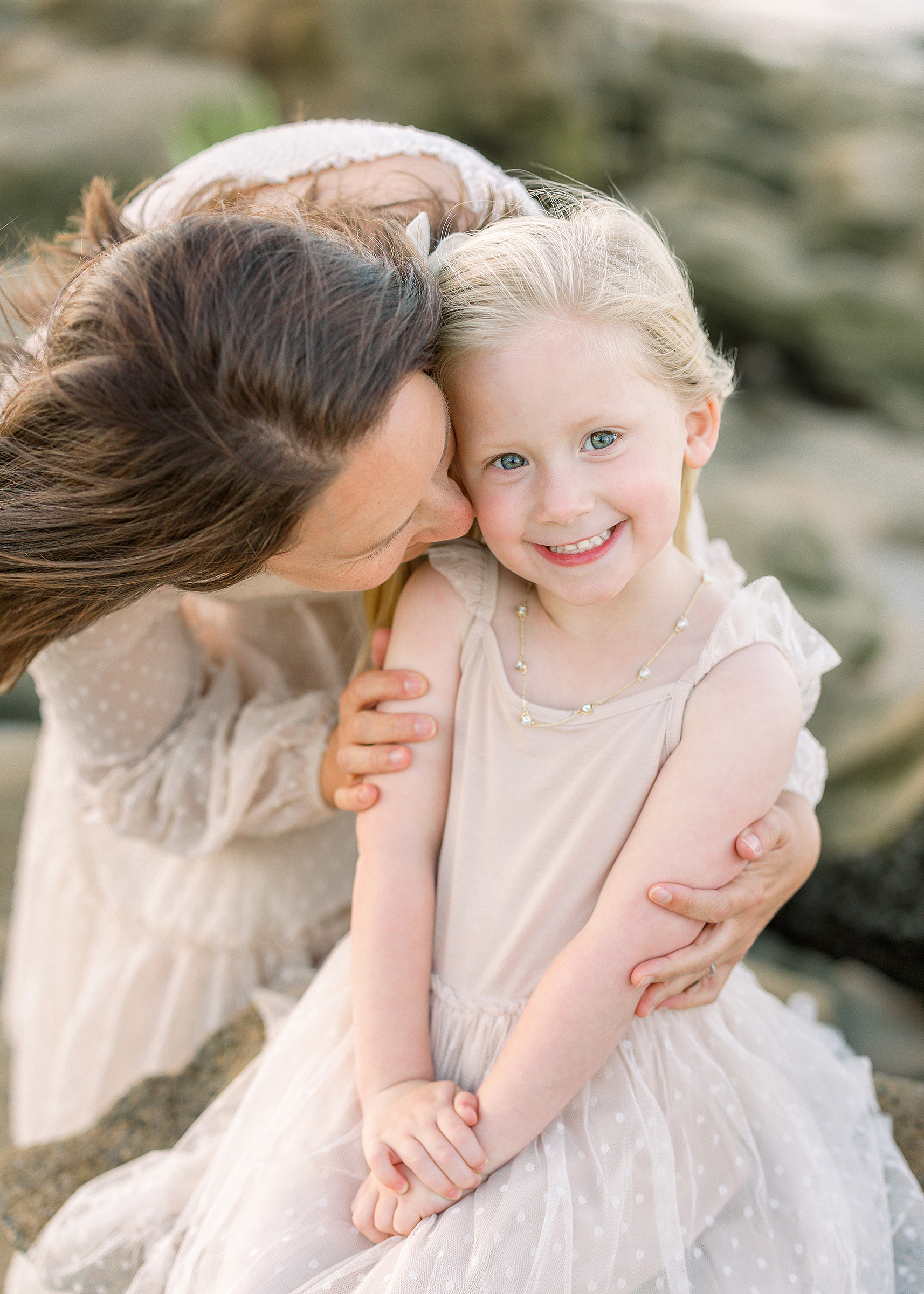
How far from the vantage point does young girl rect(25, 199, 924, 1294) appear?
1136 mm

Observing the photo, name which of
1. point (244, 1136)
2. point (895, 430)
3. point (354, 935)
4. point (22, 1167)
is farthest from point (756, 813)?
point (895, 430)

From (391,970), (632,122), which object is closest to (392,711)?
(391,970)

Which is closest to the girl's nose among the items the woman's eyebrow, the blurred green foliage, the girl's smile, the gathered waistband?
the girl's smile

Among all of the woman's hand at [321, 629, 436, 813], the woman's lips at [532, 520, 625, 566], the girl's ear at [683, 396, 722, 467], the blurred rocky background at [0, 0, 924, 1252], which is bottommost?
the blurred rocky background at [0, 0, 924, 1252]

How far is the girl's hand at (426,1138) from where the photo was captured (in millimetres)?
1127

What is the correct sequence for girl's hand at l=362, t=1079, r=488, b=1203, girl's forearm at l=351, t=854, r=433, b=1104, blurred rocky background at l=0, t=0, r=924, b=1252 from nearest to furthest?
girl's hand at l=362, t=1079, r=488, b=1203 → girl's forearm at l=351, t=854, r=433, b=1104 → blurred rocky background at l=0, t=0, r=924, b=1252

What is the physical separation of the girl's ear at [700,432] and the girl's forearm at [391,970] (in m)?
0.59

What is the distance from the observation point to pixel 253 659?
179 cm

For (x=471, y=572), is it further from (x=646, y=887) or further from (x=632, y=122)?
(x=632, y=122)

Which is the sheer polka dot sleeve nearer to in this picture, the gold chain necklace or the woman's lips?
the gold chain necklace

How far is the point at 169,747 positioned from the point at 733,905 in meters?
0.86

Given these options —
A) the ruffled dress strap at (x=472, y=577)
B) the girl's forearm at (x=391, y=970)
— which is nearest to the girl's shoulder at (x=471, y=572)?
the ruffled dress strap at (x=472, y=577)

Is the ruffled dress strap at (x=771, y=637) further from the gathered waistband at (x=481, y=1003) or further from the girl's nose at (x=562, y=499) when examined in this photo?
the gathered waistband at (x=481, y=1003)

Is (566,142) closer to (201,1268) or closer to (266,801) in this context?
(266,801)
